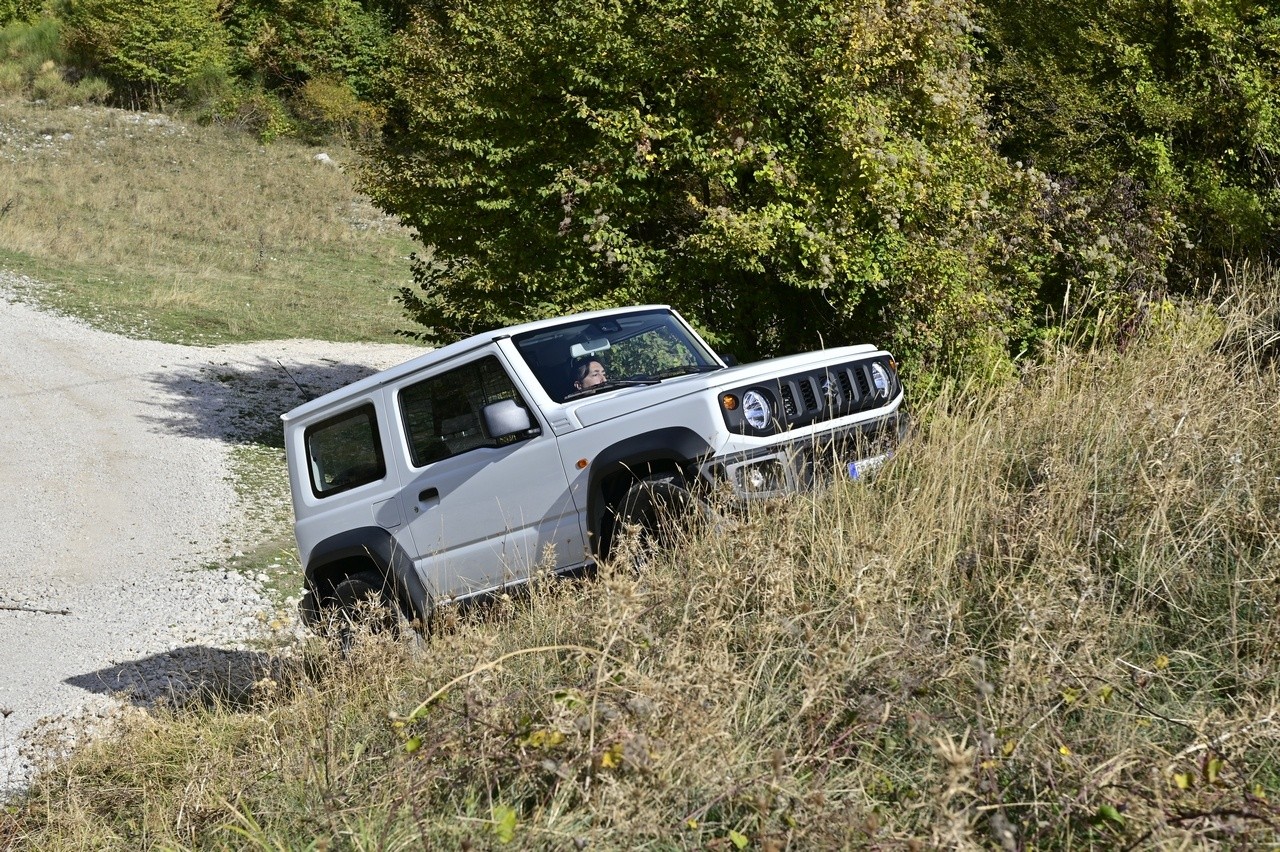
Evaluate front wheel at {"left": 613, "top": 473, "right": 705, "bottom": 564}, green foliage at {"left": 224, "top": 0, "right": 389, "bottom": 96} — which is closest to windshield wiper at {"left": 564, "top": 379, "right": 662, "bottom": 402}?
front wheel at {"left": 613, "top": 473, "right": 705, "bottom": 564}

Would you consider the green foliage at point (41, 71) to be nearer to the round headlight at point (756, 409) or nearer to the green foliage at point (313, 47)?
the green foliage at point (313, 47)

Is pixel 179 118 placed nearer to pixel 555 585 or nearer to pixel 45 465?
pixel 45 465

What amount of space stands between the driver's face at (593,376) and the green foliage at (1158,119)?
5.96 metres

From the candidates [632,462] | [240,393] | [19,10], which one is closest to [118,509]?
[240,393]

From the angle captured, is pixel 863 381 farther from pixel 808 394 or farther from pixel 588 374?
pixel 588 374

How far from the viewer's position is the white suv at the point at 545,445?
5.81 metres

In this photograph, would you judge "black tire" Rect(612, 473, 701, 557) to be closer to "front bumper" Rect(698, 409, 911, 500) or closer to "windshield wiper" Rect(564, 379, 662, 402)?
"front bumper" Rect(698, 409, 911, 500)

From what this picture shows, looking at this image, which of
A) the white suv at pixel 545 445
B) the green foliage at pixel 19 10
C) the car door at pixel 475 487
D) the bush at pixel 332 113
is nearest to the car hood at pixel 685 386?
the white suv at pixel 545 445

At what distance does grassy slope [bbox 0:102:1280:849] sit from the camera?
343 centimetres

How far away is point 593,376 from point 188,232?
94.3 ft

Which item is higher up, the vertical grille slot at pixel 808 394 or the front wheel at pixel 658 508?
the vertical grille slot at pixel 808 394

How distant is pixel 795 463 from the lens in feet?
19.1

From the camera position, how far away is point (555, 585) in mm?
5590

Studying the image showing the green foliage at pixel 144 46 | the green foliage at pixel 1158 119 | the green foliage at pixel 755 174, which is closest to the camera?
the green foliage at pixel 755 174
